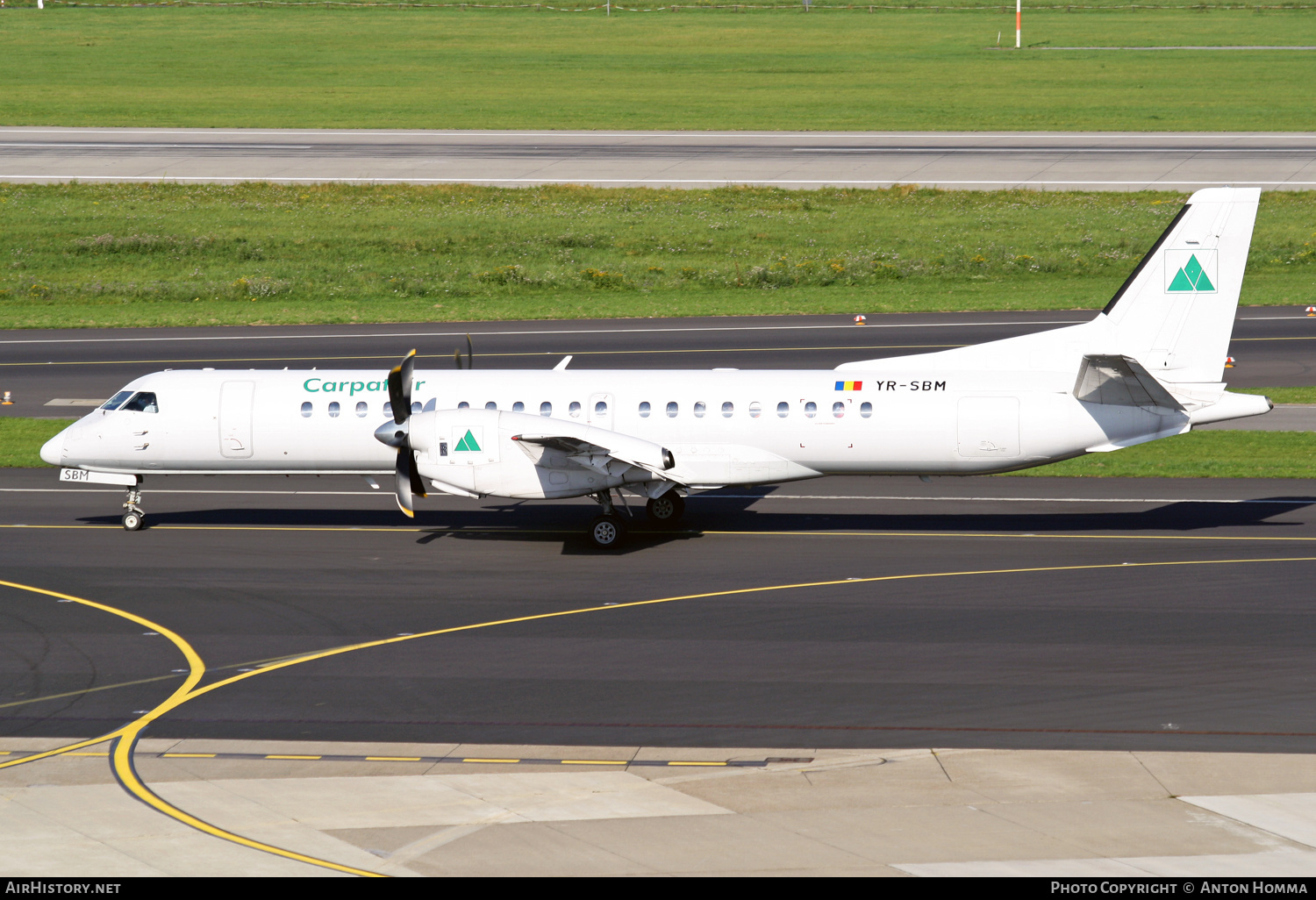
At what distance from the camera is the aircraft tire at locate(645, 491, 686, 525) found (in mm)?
26797

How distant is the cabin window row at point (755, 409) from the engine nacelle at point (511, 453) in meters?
1.30

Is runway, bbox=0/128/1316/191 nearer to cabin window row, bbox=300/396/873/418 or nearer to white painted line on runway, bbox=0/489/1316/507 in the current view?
white painted line on runway, bbox=0/489/1316/507

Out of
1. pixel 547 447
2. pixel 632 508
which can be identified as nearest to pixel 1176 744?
pixel 547 447

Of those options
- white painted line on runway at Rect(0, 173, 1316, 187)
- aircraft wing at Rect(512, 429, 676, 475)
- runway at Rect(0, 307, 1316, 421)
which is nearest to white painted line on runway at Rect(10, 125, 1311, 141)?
white painted line on runway at Rect(0, 173, 1316, 187)

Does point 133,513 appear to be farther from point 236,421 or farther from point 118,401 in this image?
point 236,421

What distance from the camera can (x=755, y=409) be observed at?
24969mm

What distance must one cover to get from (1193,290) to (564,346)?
23415mm

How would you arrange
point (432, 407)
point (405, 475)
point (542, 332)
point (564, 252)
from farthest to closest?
point (564, 252) → point (542, 332) → point (432, 407) → point (405, 475)

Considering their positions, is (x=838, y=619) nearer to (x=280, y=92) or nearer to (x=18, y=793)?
(x=18, y=793)

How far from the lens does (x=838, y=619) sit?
66.3 feet

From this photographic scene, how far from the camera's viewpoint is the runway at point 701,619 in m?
16.4

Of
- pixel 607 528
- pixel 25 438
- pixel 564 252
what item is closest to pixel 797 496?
pixel 607 528

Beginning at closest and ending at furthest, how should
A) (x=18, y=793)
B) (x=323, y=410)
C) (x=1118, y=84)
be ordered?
(x=18, y=793), (x=323, y=410), (x=1118, y=84)

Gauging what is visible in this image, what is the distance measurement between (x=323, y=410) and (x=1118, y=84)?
83715 millimetres
